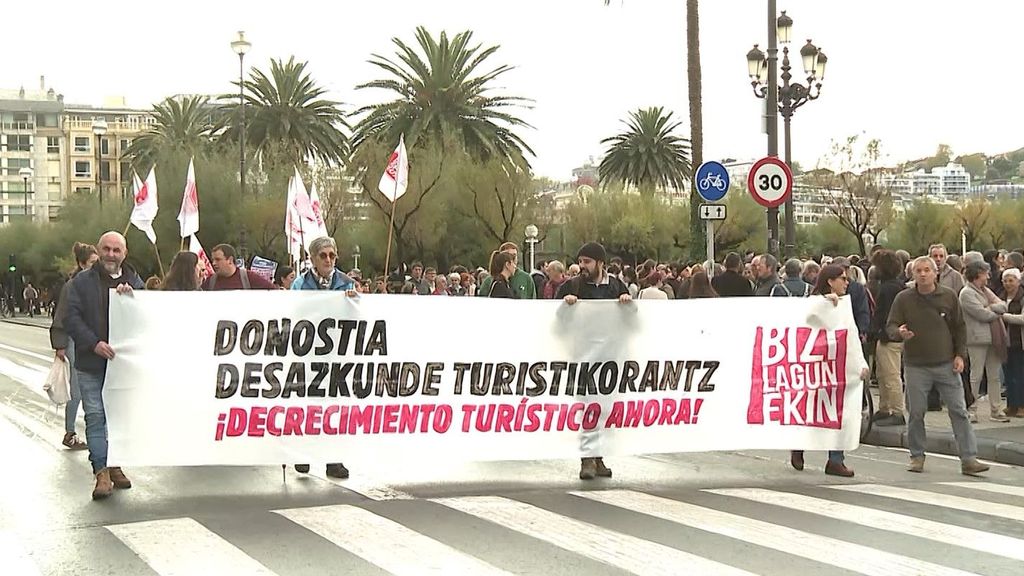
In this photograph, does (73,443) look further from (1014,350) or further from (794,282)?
(1014,350)

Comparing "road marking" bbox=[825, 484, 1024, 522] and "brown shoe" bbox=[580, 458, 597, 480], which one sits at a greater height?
"brown shoe" bbox=[580, 458, 597, 480]

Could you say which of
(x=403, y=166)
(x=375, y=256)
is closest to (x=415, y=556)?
(x=403, y=166)

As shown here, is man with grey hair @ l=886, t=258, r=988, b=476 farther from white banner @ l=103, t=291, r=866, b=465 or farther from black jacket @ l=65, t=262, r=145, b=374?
black jacket @ l=65, t=262, r=145, b=374

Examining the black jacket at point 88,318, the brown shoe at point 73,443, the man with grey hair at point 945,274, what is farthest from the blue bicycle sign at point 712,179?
the black jacket at point 88,318

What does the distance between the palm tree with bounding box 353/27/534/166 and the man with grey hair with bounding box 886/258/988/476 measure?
121 ft

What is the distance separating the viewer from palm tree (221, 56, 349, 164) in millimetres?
51500

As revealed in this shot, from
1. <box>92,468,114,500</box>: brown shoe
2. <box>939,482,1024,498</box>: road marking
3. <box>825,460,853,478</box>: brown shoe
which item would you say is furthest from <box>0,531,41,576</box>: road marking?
<box>939,482,1024,498</box>: road marking

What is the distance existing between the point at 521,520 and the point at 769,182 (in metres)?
9.77

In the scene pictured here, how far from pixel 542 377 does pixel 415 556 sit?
9.41 ft

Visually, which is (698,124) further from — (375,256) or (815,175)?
(815,175)

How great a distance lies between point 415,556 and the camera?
6605mm

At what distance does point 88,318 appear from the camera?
8.73 metres

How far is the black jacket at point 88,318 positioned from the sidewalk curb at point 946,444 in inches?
286

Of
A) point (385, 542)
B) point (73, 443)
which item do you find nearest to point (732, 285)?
point (73, 443)
